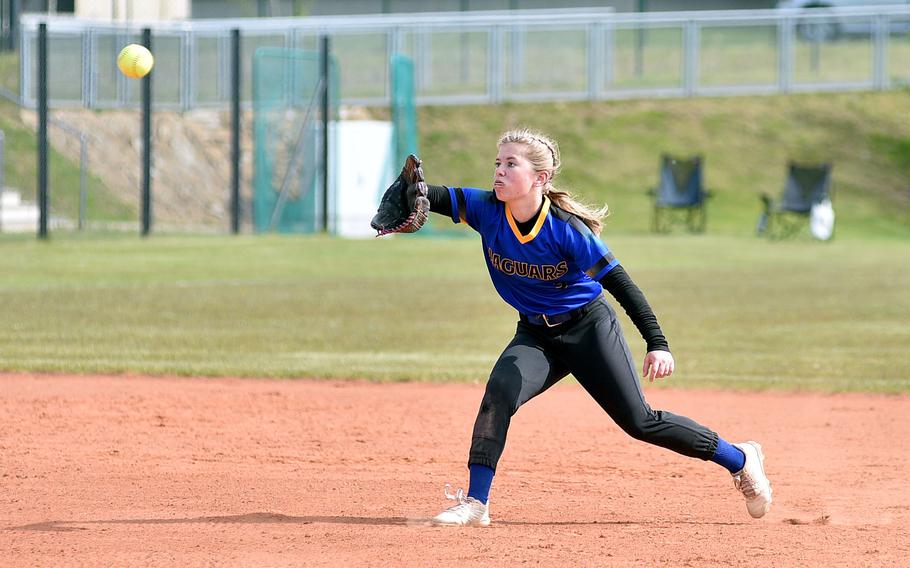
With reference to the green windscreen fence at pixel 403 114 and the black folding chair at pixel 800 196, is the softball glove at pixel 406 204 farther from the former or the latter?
the black folding chair at pixel 800 196

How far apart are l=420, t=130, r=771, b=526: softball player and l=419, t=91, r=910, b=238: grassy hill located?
24.8 meters

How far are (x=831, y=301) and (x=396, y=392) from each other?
7.54 m

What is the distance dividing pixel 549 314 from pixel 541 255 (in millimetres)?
278

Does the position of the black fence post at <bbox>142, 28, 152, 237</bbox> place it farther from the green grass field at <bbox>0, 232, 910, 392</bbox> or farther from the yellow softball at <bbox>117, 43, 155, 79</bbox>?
the yellow softball at <bbox>117, 43, 155, 79</bbox>

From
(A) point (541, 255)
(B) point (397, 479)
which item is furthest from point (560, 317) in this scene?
(B) point (397, 479)

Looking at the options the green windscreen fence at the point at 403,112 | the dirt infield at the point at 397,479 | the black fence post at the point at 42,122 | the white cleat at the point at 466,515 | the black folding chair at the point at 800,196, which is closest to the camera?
the dirt infield at the point at 397,479

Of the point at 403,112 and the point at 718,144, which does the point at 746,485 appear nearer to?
the point at 403,112

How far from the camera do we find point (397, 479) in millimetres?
6488

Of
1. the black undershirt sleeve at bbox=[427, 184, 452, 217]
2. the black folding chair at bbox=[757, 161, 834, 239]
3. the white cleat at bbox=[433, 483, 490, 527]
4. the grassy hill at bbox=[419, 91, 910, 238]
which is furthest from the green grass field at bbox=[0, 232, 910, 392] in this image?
the grassy hill at bbox=[419, 91, 910, 238]

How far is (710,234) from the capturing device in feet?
91.1

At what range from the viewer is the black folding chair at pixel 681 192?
91.8ft

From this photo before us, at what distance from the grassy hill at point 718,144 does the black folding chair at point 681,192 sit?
154 centimetres

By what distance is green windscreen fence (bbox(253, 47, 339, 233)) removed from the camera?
2464 centimetres

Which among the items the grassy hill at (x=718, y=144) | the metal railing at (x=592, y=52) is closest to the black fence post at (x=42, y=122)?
the metal railing at (x=592, y=52)
